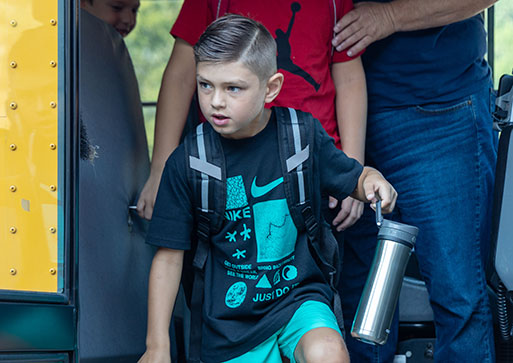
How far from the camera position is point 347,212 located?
6.19ft

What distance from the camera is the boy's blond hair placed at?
5.04 ft

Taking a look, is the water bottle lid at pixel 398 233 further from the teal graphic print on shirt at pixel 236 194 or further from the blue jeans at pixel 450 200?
the blue jeans at pixel 450 200

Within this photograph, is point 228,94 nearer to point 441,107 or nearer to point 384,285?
point 384,285

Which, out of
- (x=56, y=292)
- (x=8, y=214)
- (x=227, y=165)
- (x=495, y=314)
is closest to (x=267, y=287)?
(x=227, y=165)

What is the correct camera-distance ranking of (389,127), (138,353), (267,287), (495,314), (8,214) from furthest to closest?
(495,314) < (389,127) < (138,353) < (267,287) < (8,214)

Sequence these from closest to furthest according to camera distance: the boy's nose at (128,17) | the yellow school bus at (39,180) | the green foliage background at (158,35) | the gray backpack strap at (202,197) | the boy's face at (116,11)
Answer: the yellow school bus at (39,180) → the gray backpack strap at (202,197) → the boy's face at (116,11) → the boy's nose at (128,17) → the green foliage background at (158,35)

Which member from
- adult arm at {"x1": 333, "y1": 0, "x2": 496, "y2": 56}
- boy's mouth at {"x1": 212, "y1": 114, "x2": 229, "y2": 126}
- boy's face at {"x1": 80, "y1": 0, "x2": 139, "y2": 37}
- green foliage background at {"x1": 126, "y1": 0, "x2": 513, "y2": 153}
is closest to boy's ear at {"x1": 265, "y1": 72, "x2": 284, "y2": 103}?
boy's mouth at {"x1": 212, "y1": 114, "x2": 229, "y2": 126}

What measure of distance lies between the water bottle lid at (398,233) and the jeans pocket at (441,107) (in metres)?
0.59

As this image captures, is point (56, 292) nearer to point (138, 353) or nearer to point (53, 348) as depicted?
point (53, 348)

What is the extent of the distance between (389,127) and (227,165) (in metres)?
0.64

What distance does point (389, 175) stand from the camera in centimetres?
210

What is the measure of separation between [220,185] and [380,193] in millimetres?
341

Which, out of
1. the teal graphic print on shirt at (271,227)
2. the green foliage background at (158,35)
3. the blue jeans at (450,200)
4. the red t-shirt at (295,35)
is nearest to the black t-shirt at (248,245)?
the teal graphic print on shirt at (271,227)

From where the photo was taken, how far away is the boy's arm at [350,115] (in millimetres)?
1887
